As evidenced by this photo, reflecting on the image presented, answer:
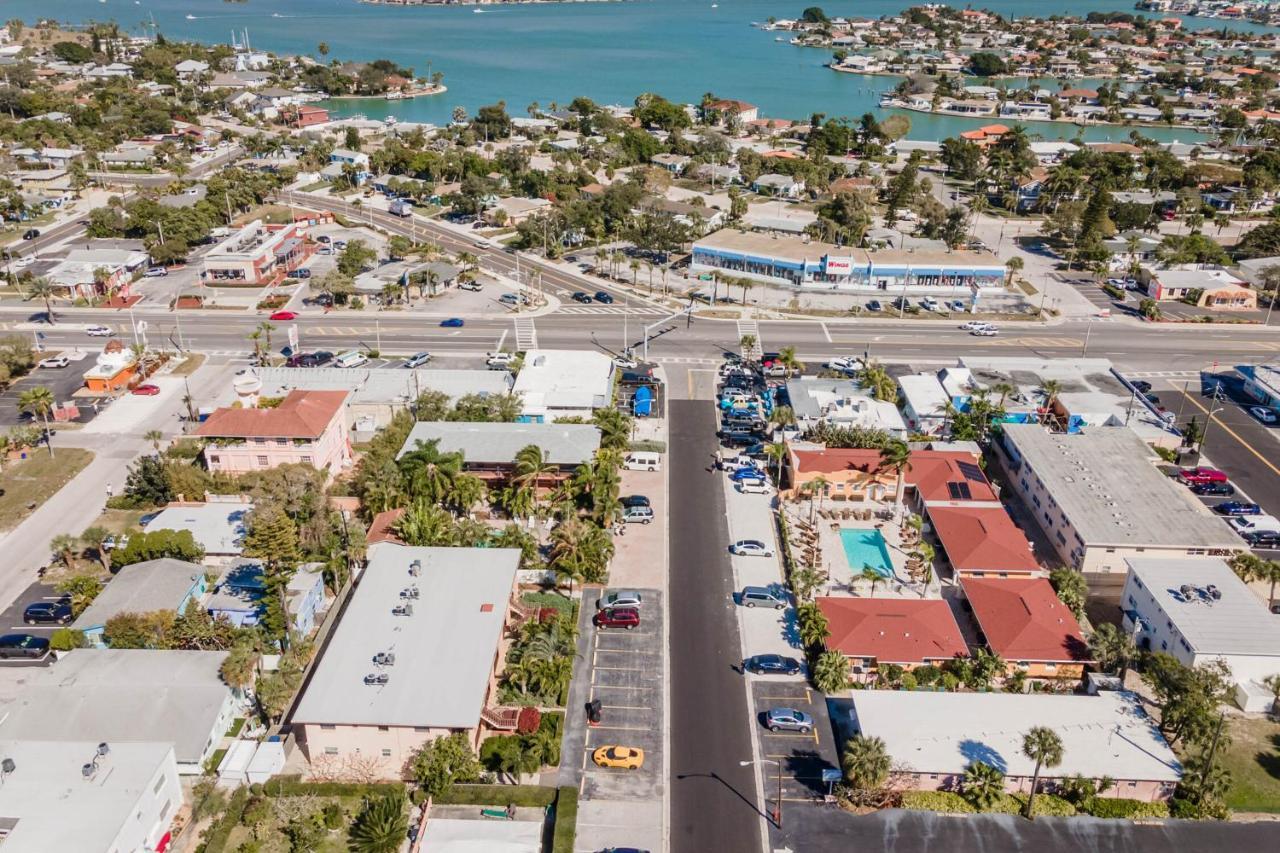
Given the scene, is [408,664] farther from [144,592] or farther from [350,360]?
[350,360]

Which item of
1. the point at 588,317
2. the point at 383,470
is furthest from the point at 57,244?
the point at 383,470

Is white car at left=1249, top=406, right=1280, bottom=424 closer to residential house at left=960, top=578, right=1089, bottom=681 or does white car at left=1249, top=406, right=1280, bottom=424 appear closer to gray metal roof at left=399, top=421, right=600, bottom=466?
residential house at left=960, top=578, right=1089, bottom=681

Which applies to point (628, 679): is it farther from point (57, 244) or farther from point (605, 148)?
point (605, 148)

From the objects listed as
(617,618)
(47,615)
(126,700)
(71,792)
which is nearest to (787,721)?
(617,618)

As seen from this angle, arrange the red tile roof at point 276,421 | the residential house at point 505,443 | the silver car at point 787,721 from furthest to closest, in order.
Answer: the red tile roof at point 276,421 → the residential house at point 505,443 → the silver car at point 787,721

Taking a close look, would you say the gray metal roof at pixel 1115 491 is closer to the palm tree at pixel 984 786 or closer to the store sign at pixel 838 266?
the palm tree at pixel 984 786

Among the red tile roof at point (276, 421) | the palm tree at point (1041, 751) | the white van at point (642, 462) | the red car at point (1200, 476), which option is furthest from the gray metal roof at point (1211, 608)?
the red tile roof at point (276, 421)
